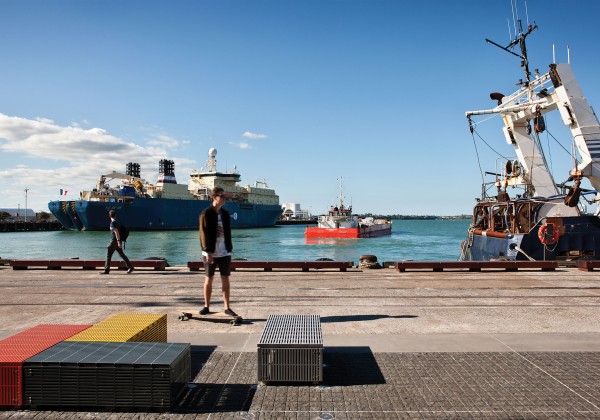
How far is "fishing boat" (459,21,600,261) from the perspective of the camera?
65.1 ft

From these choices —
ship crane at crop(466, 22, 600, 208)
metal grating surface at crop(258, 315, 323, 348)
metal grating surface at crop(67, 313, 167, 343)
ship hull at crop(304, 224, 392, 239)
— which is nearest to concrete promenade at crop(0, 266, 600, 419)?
metal grating surface at crop(258, 315, 323, 348)

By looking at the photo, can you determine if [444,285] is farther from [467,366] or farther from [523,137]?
[523,137]

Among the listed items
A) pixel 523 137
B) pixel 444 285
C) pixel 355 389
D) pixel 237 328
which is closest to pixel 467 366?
pixel 355 389

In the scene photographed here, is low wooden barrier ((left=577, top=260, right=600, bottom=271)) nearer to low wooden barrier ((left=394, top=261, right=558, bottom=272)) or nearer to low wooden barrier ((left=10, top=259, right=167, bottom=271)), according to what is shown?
low wooden barrier ((left=394, top=261, right=558, bottom=272))

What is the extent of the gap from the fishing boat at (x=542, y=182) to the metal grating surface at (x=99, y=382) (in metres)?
18.8

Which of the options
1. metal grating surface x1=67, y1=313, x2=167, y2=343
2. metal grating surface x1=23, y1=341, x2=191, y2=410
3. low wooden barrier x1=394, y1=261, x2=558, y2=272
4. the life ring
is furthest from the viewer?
the life ring

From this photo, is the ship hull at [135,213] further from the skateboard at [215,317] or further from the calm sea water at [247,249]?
the skateboard at [215,317]

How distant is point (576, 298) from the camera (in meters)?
9.41

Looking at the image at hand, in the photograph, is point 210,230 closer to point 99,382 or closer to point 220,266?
point 220,266

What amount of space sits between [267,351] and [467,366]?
A: 221 cm

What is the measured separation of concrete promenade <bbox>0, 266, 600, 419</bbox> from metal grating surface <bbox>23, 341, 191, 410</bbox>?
0.34ft

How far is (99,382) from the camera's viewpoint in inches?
148

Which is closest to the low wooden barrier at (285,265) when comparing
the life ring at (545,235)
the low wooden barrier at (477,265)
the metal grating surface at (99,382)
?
the low wooden barrier at (477,265)

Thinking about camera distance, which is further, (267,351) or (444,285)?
(444,285)
